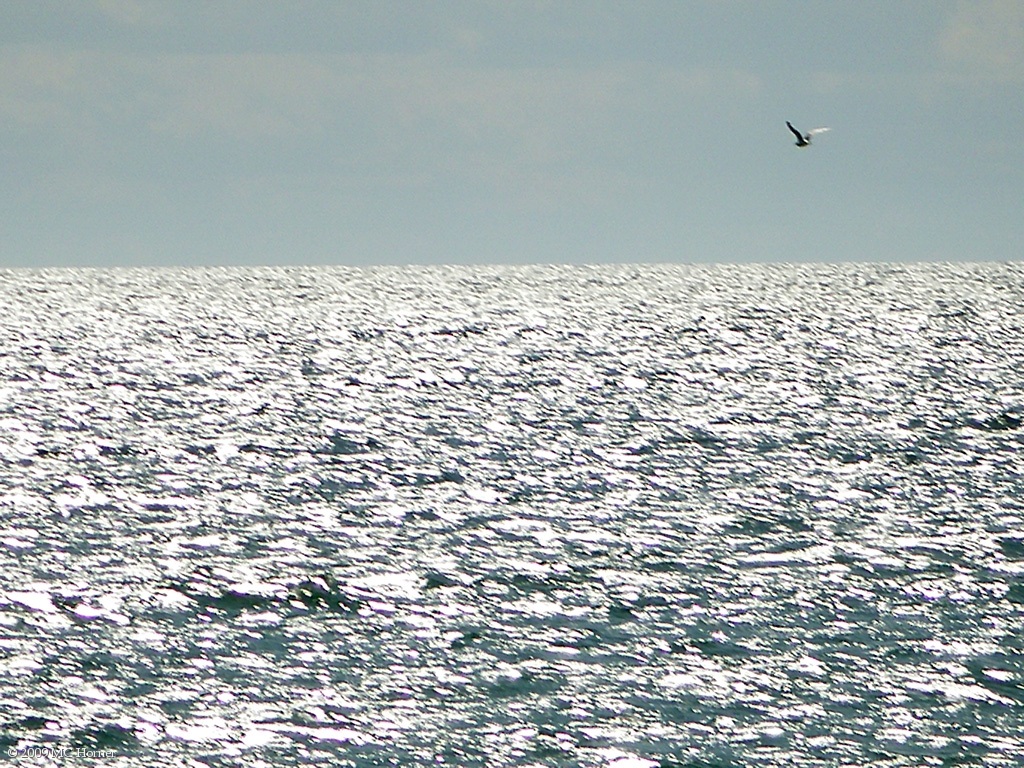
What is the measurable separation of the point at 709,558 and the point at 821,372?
136 feet

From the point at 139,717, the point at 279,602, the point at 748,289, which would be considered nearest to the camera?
the point at 139,717

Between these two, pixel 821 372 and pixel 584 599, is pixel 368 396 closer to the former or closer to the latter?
pixel 821 372

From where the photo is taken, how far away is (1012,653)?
890 inches

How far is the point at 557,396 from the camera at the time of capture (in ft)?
196

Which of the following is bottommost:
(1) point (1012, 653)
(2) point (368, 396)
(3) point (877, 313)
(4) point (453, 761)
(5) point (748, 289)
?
(4) point (453, 761)

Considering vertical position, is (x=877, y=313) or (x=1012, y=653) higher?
(x=877, y=313)

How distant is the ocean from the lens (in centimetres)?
1938

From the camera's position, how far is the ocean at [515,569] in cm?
1938

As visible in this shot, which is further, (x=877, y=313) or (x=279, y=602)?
(x=877, y=313)

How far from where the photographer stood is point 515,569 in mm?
28562

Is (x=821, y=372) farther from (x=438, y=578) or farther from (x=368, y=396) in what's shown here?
(x=438, y=578)

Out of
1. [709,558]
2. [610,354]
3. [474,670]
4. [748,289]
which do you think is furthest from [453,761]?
[748,289]

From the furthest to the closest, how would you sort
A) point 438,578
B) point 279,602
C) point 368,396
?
point 368,396
point 438,578
point 279,602

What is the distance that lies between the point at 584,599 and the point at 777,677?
218 inches
